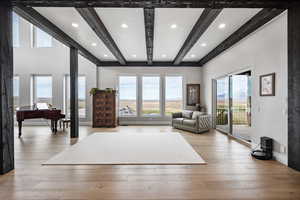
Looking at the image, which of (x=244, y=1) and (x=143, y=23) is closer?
(x=244, y=1)

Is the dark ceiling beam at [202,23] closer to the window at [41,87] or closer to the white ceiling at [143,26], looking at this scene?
the white ceiling at [143,26]

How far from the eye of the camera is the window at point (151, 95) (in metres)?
8.39

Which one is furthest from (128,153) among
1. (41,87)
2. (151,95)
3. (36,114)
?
(41,87)

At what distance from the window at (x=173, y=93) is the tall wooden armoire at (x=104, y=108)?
2632 millimetres

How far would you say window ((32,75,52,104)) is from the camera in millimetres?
8094

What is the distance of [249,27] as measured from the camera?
12.9ft

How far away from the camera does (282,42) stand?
3.23 m

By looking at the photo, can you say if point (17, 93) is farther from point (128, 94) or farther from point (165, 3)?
point (165, 3)

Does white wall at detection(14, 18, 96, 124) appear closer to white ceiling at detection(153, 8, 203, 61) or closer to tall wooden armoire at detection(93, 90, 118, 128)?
tall wooden armoire at detection(93, 90, 118, 128)

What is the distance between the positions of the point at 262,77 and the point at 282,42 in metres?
0.84

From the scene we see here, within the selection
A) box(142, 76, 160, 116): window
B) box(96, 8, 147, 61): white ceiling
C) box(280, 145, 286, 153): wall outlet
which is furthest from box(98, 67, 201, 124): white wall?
box(280, 145, 286, 153): wall outlet

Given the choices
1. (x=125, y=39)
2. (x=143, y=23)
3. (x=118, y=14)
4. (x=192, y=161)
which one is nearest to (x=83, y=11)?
(x=118, y=14)

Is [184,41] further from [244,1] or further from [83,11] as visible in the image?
[83,11]

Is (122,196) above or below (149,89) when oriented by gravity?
below
